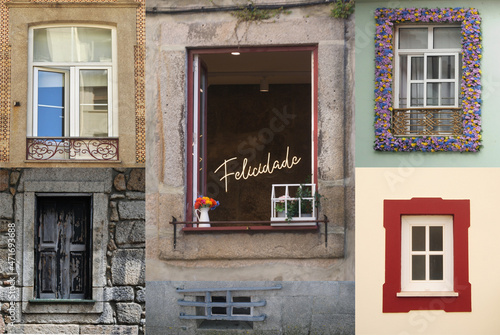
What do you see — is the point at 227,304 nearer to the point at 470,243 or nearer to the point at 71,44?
the point at 470,243

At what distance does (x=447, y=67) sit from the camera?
11.1m

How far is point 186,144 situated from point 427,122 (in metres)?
3.37

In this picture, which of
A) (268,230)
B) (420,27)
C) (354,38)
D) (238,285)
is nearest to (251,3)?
(354,38)

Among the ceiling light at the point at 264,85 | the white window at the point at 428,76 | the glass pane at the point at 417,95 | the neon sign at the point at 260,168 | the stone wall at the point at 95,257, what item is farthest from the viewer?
the ceiling light at the point at 264,85

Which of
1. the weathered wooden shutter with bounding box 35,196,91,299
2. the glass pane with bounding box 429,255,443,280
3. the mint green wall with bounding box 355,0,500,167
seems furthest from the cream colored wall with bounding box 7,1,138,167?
the glass pane with bounding box 429,255,443,280

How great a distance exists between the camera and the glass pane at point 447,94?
434 inches

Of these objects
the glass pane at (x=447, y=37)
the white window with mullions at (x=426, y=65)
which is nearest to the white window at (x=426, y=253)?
the white window with mullions at (x=426, y=65)

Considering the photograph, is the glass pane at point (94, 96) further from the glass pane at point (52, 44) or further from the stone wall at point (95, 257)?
the stone wall at point (95, 257)

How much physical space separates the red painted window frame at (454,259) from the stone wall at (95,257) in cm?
342

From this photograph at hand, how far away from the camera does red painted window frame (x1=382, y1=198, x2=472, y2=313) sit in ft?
35.4

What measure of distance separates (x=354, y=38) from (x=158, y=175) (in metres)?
3.31

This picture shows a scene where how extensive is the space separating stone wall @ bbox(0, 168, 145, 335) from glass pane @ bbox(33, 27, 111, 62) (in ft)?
5.20

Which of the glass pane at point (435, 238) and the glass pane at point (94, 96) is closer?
the glass pane at point (435, 238)

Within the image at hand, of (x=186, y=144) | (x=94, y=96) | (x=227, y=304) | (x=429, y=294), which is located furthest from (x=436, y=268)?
(x=94, y=96)
